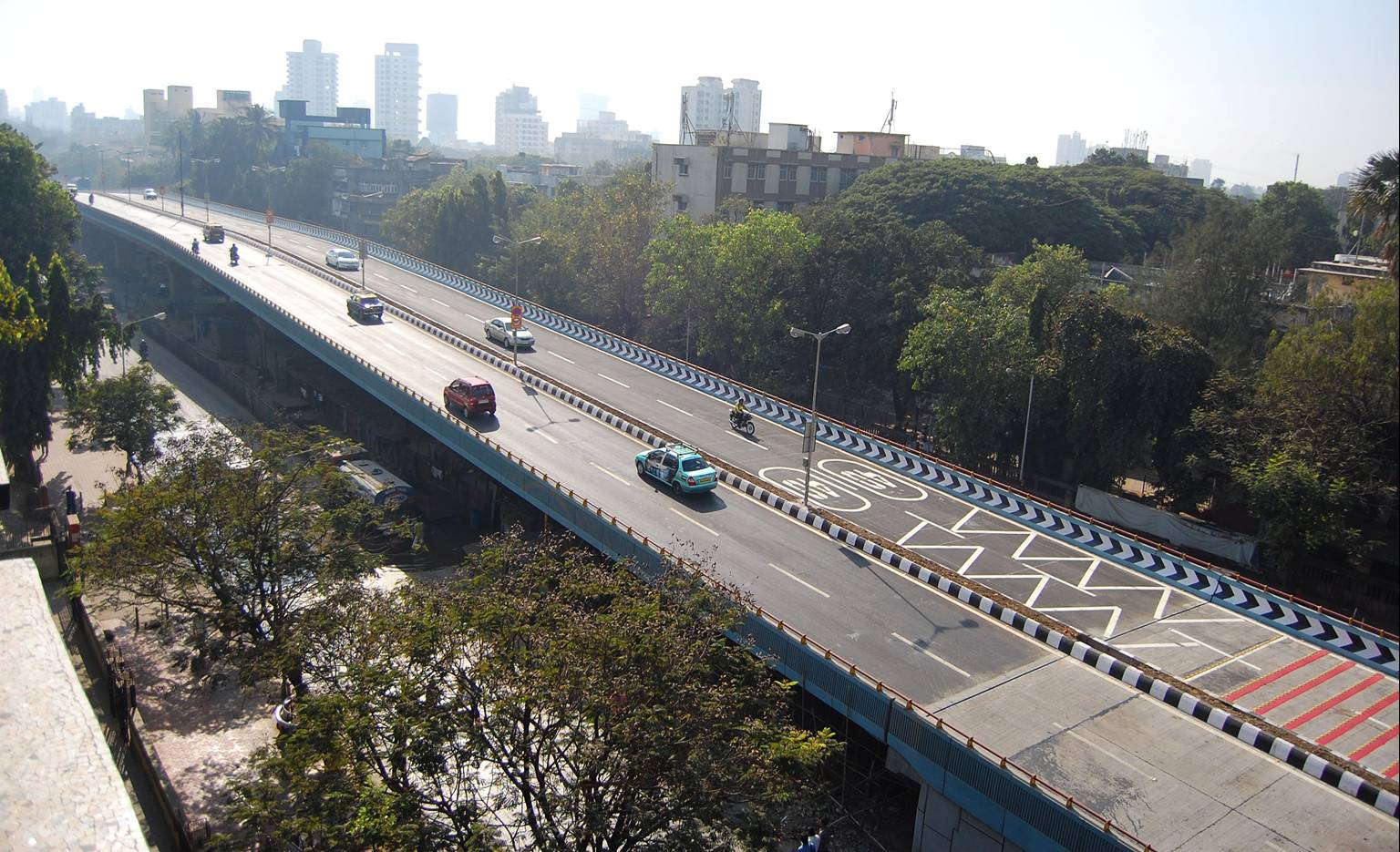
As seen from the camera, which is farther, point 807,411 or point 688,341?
point 688,341

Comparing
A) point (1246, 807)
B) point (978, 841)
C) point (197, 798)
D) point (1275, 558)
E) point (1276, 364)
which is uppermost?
point (1276, 364)

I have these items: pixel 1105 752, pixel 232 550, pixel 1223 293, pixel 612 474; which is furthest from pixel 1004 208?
pixel 232 550

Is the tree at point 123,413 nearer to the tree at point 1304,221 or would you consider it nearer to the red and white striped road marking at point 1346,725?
the red and white striped road marking at point 1346,725

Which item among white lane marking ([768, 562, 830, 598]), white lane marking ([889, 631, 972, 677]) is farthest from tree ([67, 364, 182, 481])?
white lane marking ([889, 631, 972, 677])

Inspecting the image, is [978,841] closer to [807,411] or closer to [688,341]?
[807,411]

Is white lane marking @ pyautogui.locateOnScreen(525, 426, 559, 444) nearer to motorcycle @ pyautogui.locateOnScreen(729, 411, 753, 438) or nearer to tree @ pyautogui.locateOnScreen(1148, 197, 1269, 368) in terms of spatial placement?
motorcycle @ pyautogui.locateOnScreen(729, 411, 753, 438)

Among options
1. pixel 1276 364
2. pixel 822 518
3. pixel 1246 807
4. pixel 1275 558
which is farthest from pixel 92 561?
pixel 1276 364

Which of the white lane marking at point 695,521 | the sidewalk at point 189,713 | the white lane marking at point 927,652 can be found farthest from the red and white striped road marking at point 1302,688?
the sidewalk at point 189,713
